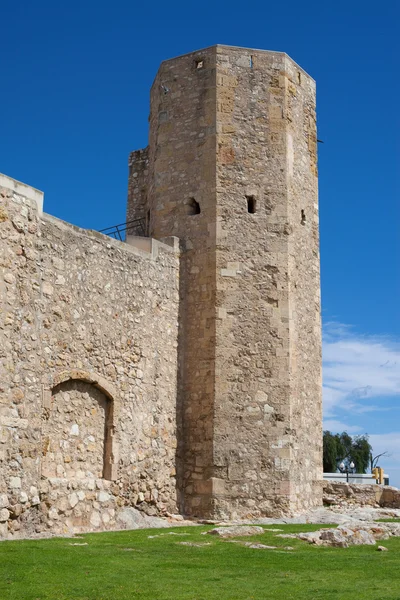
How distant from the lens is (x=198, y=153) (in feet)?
49.6

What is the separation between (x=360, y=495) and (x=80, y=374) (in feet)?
26.2

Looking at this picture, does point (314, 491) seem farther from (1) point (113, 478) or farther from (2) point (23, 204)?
(2) point (23, 204)

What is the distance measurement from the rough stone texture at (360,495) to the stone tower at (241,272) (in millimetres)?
1761

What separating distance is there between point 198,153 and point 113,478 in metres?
6.39

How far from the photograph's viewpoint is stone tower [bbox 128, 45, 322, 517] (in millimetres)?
13867

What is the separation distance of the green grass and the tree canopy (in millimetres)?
40151

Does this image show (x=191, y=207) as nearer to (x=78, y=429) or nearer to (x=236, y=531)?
(x=78, y=429)

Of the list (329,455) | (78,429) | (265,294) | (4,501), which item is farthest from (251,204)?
(329,455)

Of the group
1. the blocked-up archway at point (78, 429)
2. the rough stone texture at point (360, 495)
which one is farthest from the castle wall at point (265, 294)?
the blocked-up archway at point (78, 429)

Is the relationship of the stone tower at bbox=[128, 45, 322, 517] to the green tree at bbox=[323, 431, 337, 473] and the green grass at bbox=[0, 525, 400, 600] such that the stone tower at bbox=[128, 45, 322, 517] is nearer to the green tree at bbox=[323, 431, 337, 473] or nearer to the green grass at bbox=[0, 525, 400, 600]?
the green grass at bbox=[0, 525, 400, 600]

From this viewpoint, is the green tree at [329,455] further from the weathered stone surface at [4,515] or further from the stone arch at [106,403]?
the weathered stone surface at [4,515]

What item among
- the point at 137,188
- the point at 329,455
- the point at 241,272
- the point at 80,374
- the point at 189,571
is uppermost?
the point at 137,188

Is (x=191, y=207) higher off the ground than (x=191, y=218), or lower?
higher

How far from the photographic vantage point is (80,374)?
470 inches
